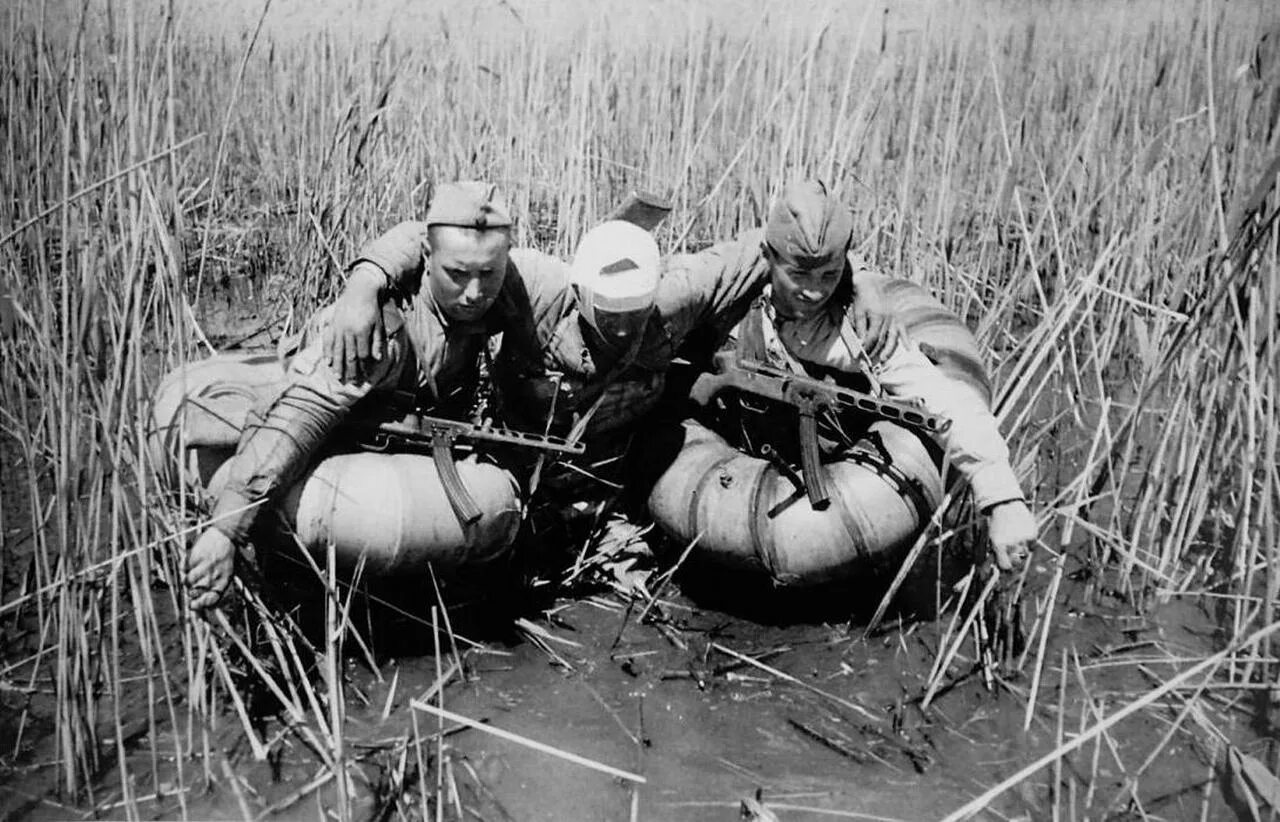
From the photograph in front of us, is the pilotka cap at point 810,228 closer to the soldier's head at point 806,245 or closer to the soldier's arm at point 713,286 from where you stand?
the soldier's head at point 806,245

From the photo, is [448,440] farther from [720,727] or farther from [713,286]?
[720,727]

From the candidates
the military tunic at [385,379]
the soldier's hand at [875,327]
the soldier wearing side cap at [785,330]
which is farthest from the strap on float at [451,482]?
the soldier's hand at [875,327]

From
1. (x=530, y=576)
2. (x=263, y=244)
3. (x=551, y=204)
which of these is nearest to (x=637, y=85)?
(x=551, y=204)

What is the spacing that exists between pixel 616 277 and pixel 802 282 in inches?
23.1

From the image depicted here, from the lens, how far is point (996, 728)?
286 centimetres

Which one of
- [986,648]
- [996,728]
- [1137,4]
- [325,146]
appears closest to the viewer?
[996,728]

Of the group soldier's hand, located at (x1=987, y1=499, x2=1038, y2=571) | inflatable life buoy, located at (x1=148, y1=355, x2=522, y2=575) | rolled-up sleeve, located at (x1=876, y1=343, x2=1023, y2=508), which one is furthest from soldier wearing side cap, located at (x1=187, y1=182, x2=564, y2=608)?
soldier's hand, located at (x1=987, y1=499, x2=1038, y2=571)

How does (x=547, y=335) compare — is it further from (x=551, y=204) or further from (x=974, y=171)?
(x=974, y=171)

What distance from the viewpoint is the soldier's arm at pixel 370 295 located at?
272 centimetres

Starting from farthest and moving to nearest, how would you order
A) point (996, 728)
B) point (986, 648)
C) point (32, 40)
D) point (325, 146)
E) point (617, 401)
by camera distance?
point (325, 146) → point (617, 401) → point (986, 648) → point (996, 728) → point (32, 40)

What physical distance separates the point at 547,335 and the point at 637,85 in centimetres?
287

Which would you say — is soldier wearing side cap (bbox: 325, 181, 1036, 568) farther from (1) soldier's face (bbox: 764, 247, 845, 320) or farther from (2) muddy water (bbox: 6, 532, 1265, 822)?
(2) muddy water (bbox: 6, 532, 1265, 822)

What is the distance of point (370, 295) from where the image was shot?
2775 millimetres

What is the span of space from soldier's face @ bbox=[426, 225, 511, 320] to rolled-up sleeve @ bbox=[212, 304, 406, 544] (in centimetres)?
20
